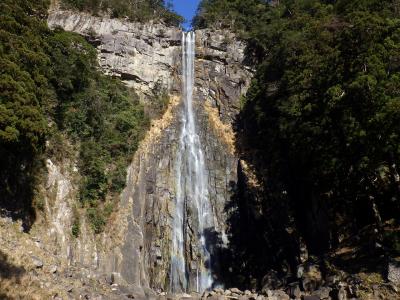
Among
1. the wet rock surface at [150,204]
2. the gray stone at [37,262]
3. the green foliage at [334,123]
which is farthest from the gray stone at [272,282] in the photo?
the gray stone at [37,262]

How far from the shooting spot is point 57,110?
2400 cm

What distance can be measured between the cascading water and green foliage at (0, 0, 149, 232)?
3.44 meters

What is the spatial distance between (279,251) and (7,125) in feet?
49.1

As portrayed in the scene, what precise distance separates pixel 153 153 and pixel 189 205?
459 cm

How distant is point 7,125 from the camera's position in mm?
15945

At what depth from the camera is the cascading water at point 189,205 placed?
2214 centimetres

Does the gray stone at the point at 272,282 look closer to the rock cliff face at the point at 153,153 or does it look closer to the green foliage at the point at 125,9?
the rock cliff face at the point at 153,153

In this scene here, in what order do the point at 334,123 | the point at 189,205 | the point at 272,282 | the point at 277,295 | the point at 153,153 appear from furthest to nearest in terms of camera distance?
the point at 153,153, the point at 189,205, the point at 272,282, the point at 334,123, the point at 277,295

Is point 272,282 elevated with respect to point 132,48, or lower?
lower

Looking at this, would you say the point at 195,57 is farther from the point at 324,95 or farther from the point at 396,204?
the point at 396,204

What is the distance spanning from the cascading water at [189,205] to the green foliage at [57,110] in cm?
344

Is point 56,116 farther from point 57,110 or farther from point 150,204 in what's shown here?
point 150,204

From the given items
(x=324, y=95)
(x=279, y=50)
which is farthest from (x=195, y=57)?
(x=324, y=95)

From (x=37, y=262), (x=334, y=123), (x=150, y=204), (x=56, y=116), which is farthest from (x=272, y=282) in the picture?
(x=56, y=116)
